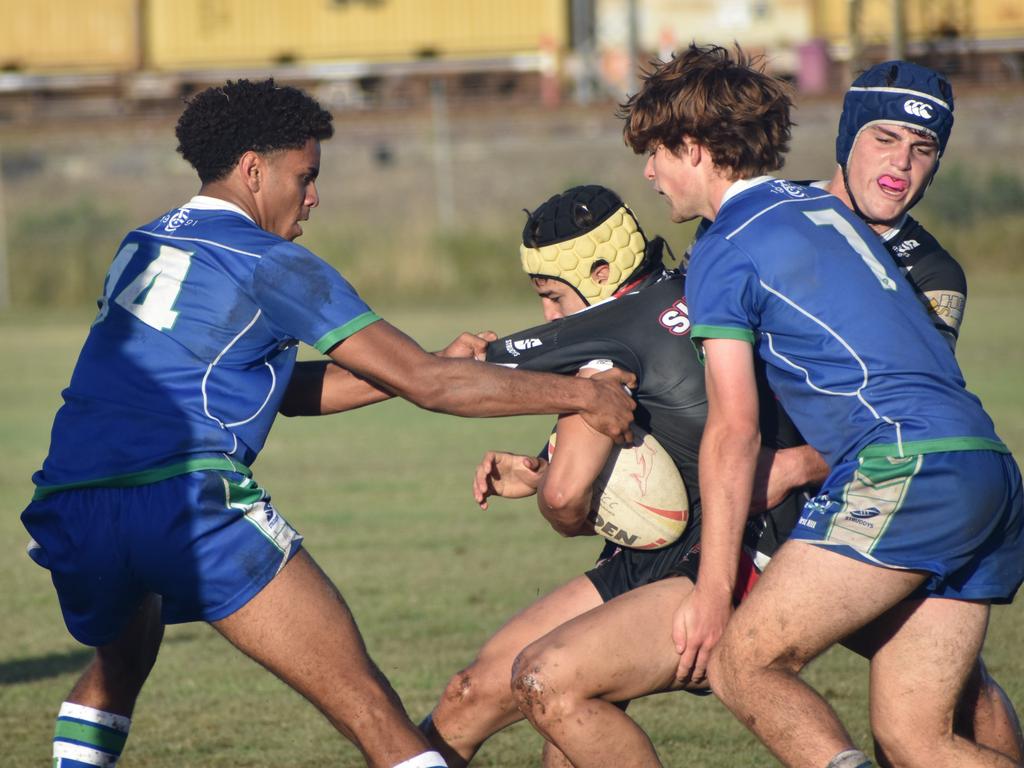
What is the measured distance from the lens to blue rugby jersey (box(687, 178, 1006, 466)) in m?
3.71

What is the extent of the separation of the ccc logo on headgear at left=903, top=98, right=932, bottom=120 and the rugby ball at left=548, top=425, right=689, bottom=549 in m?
1.22

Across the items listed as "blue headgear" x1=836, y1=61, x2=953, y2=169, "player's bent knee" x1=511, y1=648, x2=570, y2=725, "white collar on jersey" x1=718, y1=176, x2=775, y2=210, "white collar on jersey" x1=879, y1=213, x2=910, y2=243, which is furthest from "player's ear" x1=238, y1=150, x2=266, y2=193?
"white collar on jersey" x1=879, y1=213, x2=910, y2=243

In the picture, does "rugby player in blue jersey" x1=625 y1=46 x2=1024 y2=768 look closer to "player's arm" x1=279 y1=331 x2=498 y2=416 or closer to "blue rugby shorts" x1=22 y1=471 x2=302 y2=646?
"blue rugby shorts" x1=22 y1=471 x2=302 y2=646

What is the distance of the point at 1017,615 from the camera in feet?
25.3

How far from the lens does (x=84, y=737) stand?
15.3 ft

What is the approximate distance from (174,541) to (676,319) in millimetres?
1521

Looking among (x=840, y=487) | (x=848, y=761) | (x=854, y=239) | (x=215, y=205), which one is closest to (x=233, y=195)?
(x=215, y=205)

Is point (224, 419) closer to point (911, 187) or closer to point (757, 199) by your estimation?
point (757, 199)

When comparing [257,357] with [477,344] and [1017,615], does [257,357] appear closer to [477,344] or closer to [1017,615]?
[477,344]

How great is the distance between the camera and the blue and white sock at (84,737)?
4.66 meters

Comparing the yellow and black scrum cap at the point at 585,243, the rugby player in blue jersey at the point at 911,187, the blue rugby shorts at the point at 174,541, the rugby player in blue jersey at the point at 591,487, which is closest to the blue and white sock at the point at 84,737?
the blue rugby shorts at the point at 174,541

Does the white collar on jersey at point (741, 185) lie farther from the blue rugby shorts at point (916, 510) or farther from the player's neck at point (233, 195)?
the player's neck at point (233, 195)

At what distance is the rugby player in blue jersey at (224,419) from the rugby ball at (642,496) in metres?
0.21

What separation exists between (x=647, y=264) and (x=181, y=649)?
4.10m
